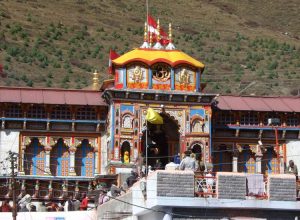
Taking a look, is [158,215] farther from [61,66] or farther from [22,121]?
[61,66]

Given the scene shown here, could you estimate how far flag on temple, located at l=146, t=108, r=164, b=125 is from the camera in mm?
48875

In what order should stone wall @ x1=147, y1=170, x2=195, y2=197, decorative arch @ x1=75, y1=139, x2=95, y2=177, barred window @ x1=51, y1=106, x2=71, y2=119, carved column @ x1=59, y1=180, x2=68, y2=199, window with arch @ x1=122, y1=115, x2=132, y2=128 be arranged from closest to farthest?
stone wall @ x1=147, y1=170, x2=195, y2=197 < window with arch @ x1=122, y1=115, x2=132, y2=128 < carved column @ x1=59, y1=180, x2=68, y2=199 < barred window @ x1=51, y1=106, x2=71, y2=119 < decorative arch @ x1=75, y1=139, x2=95, y2=177

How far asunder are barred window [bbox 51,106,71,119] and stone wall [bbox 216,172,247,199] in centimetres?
2011

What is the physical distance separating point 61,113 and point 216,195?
20.5 m

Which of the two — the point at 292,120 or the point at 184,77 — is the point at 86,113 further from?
the point at 292,120

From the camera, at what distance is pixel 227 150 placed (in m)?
52.8

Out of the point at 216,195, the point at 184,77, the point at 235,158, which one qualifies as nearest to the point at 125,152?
the point at 184,77

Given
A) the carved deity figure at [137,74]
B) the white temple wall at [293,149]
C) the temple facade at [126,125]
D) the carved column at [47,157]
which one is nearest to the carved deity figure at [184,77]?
the temple facade at [126,125]

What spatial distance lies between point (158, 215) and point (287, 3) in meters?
111

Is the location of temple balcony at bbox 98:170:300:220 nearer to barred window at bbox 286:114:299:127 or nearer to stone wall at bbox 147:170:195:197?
stone wall at bbox 147:170:195:197

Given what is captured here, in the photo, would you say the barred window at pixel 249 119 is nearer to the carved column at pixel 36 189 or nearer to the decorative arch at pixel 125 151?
the decorative arch at pixel 125 151

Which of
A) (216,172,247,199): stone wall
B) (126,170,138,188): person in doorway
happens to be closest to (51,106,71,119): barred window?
(126,170,138,188): person in doorway

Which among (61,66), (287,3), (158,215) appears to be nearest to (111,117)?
(158,215)

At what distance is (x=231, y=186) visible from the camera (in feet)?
105
